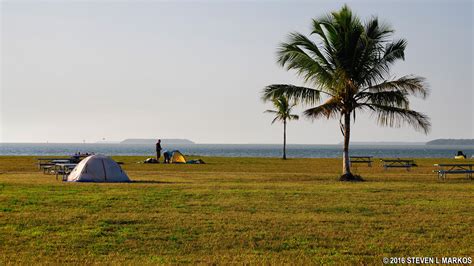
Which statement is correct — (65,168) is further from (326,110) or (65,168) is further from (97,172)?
(326,110)

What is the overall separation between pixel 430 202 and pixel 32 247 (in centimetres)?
1190

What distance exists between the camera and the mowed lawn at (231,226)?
36.5 feet

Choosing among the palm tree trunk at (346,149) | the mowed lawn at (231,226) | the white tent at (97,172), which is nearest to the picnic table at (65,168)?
the white tent at (97,172)

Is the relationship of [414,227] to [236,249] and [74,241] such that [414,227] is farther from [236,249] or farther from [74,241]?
[74,241]

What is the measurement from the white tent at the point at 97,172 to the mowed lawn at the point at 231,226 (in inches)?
244

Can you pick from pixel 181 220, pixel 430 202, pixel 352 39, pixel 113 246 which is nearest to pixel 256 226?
pixel 181 220

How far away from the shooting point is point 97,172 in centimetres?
2805

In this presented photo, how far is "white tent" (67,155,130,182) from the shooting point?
91.4 ft

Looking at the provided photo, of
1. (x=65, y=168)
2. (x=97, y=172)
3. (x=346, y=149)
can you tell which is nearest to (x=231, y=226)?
(x=97, y=172)

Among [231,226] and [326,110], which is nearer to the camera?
[231,226]

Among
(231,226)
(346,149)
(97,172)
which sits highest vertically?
(346,149)

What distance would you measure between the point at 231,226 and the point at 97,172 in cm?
1545

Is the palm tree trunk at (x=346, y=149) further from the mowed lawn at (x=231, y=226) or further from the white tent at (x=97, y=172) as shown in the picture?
the white tent at (x=97, y=172)

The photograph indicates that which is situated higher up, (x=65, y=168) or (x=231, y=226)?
(x=65, y=168)
